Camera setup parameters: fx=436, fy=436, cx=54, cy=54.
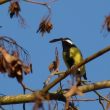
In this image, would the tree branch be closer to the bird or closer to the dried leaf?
the dried leaf

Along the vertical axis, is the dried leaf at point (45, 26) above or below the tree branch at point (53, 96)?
above

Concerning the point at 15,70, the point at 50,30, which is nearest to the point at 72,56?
the point at 50,30

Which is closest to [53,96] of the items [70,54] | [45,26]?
[45,26]

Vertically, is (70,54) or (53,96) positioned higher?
(70,54)

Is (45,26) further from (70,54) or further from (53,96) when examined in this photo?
(70,54)

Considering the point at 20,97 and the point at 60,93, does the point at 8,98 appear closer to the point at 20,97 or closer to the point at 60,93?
the point at 20,97

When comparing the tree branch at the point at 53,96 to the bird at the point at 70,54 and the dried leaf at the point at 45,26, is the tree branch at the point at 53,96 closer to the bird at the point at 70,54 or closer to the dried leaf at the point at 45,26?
the dried leaf at the point at 45,26

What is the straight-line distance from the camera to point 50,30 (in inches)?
120

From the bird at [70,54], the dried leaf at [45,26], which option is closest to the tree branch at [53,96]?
the dried leaf at [45,26]

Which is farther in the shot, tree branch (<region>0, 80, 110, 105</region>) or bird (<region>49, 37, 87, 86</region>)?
bird (<region>49, 37, 87, 86</region>)

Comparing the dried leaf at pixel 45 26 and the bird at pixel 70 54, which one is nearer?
the dried leaf at pixel 45 26

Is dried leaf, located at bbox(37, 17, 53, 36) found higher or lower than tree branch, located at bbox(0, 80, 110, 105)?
higher

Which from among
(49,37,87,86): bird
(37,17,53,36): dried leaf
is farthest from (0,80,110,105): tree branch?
(49,37,87,86): bird

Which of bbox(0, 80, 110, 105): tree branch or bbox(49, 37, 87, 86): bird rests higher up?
bbox(49, 37, 87, 86): bird
